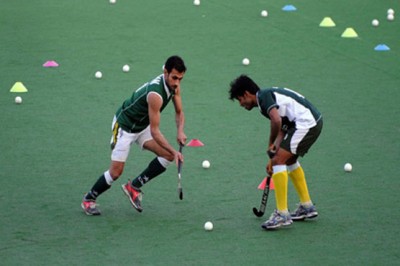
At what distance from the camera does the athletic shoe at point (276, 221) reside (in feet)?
27.4

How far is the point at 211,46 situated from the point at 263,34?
1.13 meters

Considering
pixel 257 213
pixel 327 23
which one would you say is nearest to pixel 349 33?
pixel 327 23

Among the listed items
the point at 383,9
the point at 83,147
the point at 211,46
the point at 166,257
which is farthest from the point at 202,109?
the point at 383,9

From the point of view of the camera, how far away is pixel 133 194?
29.1 ft

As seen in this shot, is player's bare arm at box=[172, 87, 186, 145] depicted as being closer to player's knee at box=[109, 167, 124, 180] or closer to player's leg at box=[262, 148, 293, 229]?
player's knee at box=[109, 167, 124, 180]

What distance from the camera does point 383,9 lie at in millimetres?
17531

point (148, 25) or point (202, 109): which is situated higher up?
point (148, 25)

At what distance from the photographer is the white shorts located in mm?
8781

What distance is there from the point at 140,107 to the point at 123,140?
364 millimetres

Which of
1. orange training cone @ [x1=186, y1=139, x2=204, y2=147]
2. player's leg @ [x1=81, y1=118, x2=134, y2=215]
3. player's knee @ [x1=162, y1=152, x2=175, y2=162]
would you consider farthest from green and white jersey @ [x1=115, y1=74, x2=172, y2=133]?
orange training cone @ [x1=186, y1=139, x2=204, y2=147]

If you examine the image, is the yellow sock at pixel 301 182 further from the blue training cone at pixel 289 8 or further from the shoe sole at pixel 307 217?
the blue training cone at pixel 289 8

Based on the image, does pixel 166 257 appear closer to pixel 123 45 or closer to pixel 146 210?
pixel 146 210

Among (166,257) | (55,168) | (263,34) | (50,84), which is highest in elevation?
(263,34)

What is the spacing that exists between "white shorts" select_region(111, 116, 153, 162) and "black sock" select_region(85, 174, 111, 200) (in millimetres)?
228
